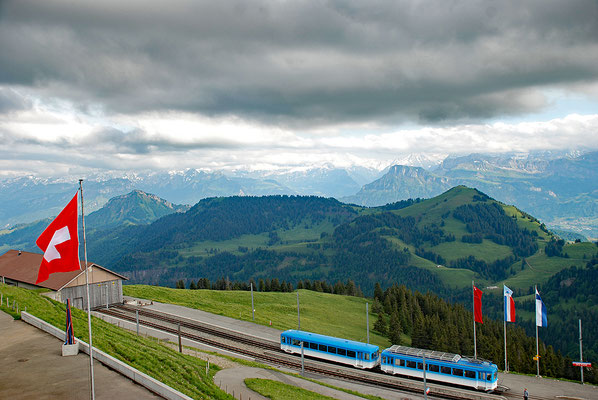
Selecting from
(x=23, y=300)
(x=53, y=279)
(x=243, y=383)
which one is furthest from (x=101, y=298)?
(x=243, y=383)

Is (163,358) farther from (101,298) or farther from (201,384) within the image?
(101,298)

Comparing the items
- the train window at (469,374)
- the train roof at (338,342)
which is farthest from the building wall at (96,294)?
the train window at (469,374)

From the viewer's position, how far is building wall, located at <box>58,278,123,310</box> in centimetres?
7281

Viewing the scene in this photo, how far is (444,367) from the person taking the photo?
56625 mm

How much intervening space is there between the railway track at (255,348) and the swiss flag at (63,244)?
95.3 ft

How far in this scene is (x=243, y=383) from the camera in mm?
44156

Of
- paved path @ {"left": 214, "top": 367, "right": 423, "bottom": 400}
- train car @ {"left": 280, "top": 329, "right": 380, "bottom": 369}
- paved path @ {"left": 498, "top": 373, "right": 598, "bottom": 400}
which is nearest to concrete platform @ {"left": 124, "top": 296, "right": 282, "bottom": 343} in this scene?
train car @ {"left": 280, "top": 329, "right": 380, "bottom": 369}

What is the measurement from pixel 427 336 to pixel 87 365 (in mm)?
85850

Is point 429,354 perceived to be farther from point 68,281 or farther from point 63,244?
point 68,281

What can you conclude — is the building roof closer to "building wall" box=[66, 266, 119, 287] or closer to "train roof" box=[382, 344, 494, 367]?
"building wall" box=[66, 266, 119, 287]

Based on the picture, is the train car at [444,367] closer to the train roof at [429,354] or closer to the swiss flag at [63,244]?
the train roof at [429,354]

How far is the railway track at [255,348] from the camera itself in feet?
178

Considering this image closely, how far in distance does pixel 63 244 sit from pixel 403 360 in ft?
161

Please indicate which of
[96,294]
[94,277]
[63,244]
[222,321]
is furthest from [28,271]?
[63,244]
